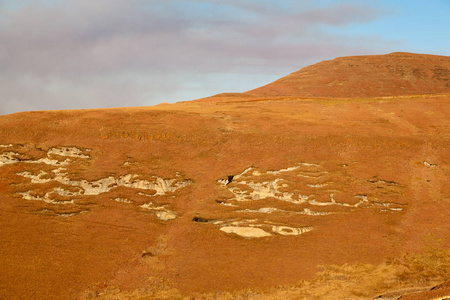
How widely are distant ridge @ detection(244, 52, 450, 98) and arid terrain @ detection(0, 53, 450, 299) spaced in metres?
31.1

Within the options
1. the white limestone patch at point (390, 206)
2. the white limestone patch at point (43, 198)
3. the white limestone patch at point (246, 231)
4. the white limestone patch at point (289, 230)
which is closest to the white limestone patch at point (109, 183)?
the white limestone patch at point (43, 198)

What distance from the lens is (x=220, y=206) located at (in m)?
25.3

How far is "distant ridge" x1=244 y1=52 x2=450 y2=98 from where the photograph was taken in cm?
6994

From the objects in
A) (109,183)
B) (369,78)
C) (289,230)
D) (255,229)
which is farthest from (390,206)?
(369,78)

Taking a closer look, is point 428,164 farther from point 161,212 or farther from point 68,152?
point 68,152

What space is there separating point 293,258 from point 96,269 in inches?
423

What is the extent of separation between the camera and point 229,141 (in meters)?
32.9

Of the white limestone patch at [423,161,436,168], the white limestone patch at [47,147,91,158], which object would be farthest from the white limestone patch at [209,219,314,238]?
the white limestone patch at [423,161,436,168]

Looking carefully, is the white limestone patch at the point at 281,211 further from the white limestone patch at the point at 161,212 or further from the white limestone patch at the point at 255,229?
the white limestone patch at the point at 161,212

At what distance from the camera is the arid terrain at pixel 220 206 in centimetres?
1902

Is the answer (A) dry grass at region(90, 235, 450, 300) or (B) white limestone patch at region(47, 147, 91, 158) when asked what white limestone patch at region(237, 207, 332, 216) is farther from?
(B) white limestone patch at region(47, 147, 91, 158)

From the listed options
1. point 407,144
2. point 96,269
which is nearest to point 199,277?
point 96,269

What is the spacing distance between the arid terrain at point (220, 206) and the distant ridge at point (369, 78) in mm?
31097

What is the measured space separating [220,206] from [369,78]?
199 ft
